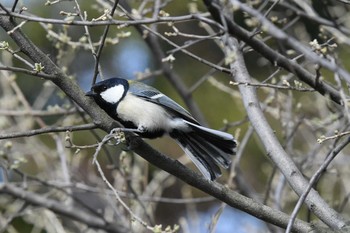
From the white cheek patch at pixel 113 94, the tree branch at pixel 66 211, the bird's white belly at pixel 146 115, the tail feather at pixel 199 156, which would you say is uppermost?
the white cheek patch at pixel 113 94

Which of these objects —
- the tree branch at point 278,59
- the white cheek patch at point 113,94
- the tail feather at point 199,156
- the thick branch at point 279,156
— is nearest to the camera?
the tree branch at point 278,59

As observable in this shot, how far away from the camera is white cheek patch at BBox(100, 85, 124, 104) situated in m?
2.86

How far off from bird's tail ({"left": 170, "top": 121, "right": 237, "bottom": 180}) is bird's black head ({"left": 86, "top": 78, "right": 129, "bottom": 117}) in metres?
0.28

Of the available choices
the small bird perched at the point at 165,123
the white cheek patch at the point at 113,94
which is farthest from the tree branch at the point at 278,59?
the white cheek patch at the point at 113,94

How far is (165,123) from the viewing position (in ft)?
9.62

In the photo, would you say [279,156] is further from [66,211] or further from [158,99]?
[66,211]

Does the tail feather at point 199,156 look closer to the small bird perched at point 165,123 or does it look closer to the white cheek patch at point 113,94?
the small bird perched at point 165,123

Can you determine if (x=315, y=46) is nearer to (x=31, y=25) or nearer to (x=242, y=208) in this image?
(x=242, y=208)

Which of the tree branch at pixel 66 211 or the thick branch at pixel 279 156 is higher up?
the thick branch at pixel 279 156

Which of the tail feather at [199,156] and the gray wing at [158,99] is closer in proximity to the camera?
the tail feather at [199,156]

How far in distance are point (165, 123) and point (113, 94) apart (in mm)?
256

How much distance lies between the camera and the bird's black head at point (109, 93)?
9.20 ft

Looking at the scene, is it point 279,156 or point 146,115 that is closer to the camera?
point 279,156

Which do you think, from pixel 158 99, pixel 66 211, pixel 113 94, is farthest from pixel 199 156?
pixel 66 211
